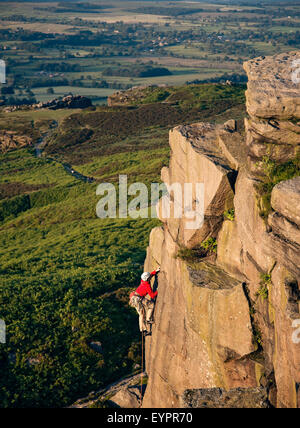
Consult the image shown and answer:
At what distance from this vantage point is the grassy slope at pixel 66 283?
22.0 metres

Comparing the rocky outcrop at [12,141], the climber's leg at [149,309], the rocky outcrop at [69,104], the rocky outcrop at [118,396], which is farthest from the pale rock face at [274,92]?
the rocky outcrop at [69,104]

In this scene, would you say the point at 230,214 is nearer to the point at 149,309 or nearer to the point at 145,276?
the point at 145,276

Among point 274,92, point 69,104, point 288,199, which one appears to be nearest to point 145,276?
point 288,199

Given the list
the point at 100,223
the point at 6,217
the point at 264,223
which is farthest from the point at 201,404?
the point at 6,217

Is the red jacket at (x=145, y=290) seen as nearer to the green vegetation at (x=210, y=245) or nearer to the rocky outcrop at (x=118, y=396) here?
the green vegetation at (x=210, y=245)

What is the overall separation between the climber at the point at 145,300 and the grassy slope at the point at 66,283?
5.87 meters

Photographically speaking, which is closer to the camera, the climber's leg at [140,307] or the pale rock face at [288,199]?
the pale rock face at [288,199]

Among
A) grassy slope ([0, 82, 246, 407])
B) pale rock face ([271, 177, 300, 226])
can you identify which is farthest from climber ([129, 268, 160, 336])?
pale rock face ([271, 177, 300, 226])

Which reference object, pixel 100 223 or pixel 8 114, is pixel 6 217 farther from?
pixel 8 114

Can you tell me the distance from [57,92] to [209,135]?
194m

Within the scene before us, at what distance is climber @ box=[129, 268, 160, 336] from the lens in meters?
17.6

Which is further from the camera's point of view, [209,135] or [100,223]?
[100,223]

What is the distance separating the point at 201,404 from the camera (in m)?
11.1

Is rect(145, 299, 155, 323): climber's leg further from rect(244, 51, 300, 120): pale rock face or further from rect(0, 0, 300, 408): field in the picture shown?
rect(244, 51, 300, 120): pale rock face
